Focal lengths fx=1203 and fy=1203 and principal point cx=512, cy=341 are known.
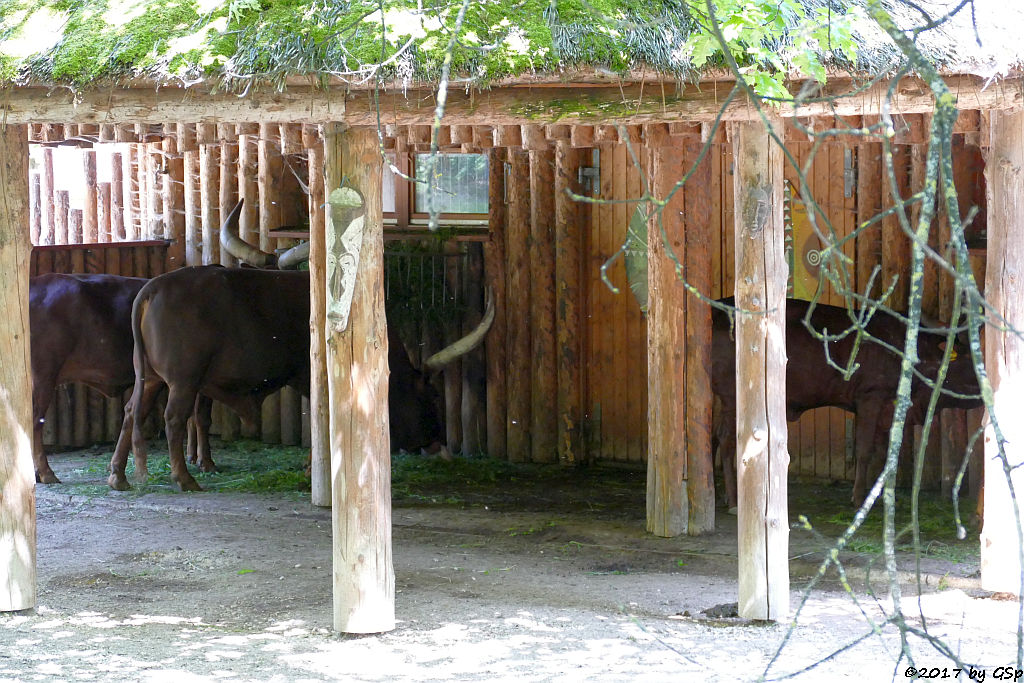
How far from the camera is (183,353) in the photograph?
9812 millimetres

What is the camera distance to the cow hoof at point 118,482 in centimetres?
977

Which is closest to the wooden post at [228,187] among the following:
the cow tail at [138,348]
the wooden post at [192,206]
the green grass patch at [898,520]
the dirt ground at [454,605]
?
the wooden post at [192,206]

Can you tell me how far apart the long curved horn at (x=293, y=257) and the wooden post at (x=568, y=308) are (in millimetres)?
2218

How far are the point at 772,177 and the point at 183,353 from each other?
565cm

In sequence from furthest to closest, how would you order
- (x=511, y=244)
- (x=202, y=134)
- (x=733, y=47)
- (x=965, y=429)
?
(x=511, y=244) < (x=965, y=429) < (x=202, y=134) < (x=733, y=47)

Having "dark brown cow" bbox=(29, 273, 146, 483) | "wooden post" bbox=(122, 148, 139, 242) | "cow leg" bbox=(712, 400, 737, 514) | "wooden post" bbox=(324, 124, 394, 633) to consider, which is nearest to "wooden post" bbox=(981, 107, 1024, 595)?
"cow leg" bbox=(712, 400, 737, 514)

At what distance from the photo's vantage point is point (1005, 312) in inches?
251

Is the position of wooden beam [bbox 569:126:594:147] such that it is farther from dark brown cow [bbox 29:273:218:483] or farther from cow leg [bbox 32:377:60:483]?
cow leg [bbox 32:377:60:483]

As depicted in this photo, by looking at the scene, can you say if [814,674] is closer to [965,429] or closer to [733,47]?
[733,47]

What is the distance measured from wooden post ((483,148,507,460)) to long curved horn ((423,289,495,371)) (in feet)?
0.63

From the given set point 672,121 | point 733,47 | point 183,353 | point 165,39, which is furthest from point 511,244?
point 733,47

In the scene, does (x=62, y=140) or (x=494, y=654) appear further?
(x=62, y=140)

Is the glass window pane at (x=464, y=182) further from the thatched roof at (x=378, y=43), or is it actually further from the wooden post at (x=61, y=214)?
the thatched roof at (x=378, y=43)

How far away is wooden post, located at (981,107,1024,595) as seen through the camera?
20.7ft
